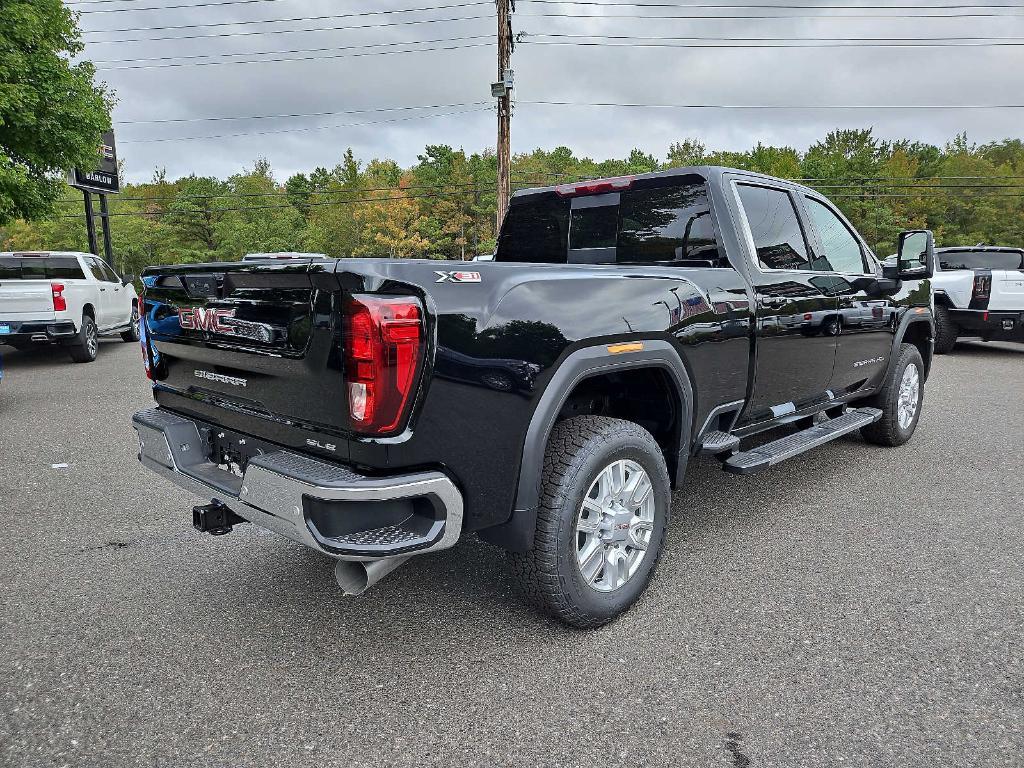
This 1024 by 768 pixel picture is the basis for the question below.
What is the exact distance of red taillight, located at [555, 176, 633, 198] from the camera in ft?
13.3

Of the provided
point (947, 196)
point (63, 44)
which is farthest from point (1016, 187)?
point (63, 44)

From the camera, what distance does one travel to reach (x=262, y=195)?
68875 millimetres

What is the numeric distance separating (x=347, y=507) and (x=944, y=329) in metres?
12.7

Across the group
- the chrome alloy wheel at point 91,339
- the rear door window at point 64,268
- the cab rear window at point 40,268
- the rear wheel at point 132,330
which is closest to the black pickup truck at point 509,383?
the chrome alloy wheel at point 91,339

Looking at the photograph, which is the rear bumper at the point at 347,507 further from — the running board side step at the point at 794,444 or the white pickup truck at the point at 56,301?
the white pickup truck at the point at 56,301

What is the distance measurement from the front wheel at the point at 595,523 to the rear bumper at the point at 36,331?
34.3 feet

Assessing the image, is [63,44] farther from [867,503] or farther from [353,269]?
[867,503]

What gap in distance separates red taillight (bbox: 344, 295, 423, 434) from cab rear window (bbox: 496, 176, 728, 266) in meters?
2.06

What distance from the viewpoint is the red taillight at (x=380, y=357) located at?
2164 mm

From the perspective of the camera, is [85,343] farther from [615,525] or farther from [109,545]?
[615,525]

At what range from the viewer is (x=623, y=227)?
4059mm

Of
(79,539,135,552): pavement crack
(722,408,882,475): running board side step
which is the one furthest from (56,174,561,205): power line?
(79,539,135,552): pavement crack

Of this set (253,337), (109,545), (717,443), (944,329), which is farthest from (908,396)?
(944,329)

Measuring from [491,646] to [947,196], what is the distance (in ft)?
221
